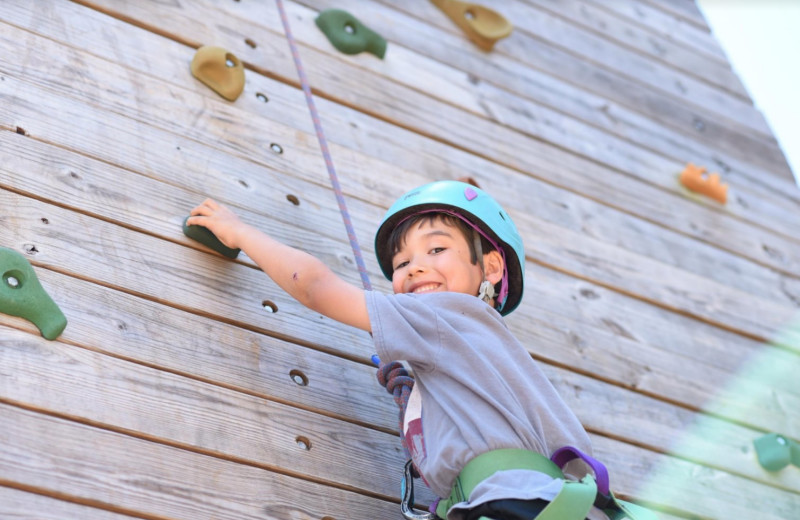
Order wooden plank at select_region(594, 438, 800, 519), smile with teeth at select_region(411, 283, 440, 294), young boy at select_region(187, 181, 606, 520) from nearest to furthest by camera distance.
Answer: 1. young boy at select_region(187, 181, 606, 520)
2. smile with teeth at select_region(411, 283, 440, 294)
3. wooden plank at select_region(594, 438, 800, 519)

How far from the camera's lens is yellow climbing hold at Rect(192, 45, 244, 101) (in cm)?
205

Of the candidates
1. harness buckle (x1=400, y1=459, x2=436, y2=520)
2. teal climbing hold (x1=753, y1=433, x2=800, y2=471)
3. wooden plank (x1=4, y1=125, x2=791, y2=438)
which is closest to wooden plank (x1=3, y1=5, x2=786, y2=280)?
wooden plank (x1=4, y1=125, x2=791, y2=438)

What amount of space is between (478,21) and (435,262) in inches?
53.3

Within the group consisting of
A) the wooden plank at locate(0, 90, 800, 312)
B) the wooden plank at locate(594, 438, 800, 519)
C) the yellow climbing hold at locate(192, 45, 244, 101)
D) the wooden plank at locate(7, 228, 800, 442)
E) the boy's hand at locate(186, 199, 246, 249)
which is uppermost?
the yellow climbing hold at locate(192, 45, 244, 101)

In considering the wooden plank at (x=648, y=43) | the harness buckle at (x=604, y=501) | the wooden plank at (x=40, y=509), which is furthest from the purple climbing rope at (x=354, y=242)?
the wooden plank at (x=648, y=43)

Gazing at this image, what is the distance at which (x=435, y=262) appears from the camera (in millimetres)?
1651

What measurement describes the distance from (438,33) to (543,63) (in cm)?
36

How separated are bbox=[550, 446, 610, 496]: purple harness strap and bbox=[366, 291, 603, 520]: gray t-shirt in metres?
0.02

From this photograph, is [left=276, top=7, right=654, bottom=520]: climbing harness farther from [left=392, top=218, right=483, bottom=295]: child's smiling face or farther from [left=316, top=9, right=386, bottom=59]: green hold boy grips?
[left=316, top=9, right=386, bottom=59]: green hold boy grips

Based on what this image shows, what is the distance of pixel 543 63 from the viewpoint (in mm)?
2906

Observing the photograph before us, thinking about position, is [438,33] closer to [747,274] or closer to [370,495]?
[747,274]

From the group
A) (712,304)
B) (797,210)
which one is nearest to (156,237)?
(712,304)

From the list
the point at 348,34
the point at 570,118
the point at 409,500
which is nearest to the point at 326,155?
the point at 348,34

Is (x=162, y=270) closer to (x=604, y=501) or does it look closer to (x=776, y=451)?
(x=604, y=501)
